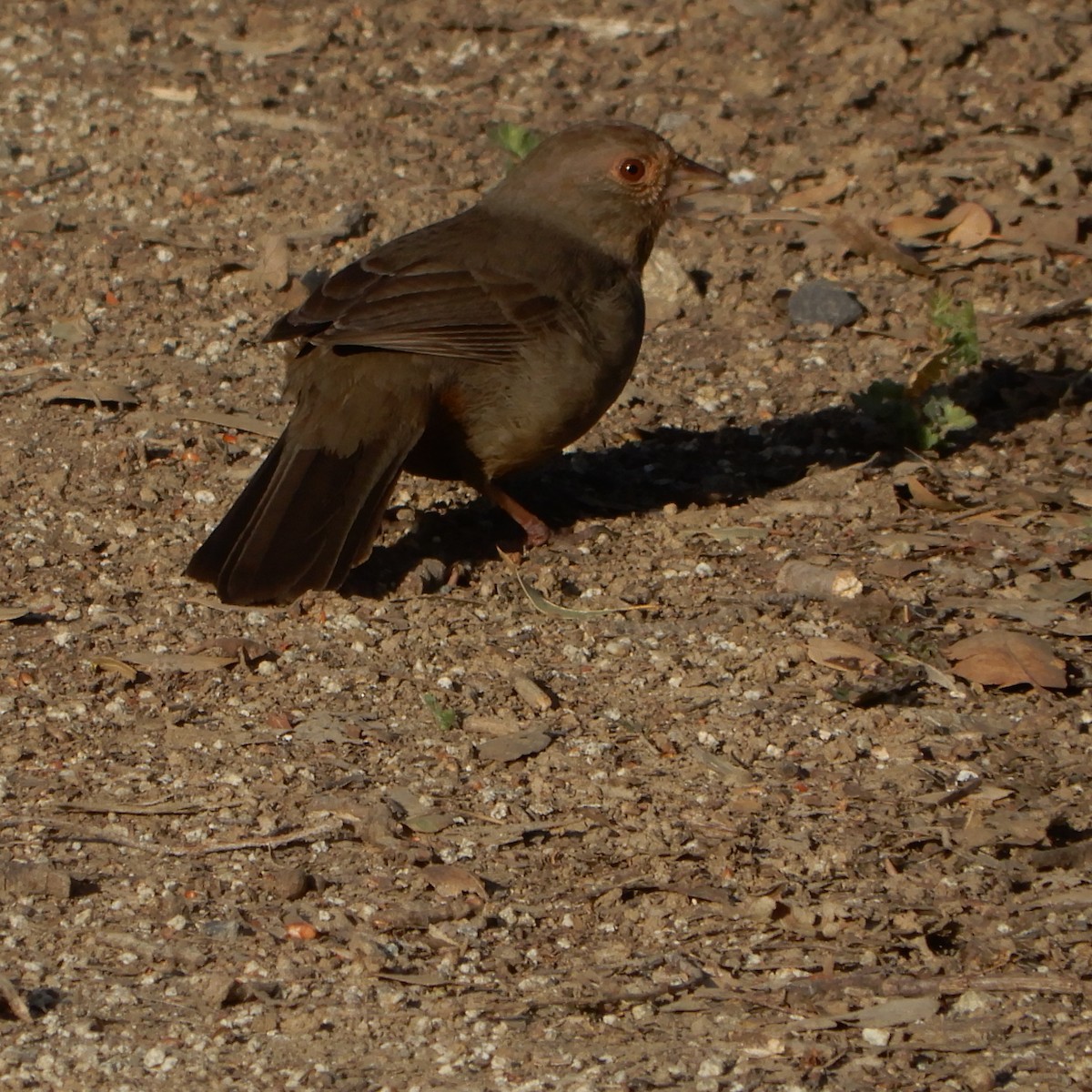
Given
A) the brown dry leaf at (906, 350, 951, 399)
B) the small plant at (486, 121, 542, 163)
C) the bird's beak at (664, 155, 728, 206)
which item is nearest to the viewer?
the bird's beak at (664, 155, 728, 206)

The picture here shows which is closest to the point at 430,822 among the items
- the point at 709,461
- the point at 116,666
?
the point at 116,666

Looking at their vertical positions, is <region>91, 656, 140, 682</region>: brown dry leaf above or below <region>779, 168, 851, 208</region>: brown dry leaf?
below

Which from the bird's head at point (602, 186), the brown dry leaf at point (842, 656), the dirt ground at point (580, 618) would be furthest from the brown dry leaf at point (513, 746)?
the bird's head at point (602, 186)

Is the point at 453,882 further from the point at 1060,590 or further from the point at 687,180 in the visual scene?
the point at 687,180

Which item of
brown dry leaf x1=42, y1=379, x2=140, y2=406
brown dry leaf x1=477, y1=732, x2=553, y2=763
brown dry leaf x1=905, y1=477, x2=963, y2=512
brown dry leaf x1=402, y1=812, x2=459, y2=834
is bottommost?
brown dry leaf x1=402, y1=812, x2=459, y2=834

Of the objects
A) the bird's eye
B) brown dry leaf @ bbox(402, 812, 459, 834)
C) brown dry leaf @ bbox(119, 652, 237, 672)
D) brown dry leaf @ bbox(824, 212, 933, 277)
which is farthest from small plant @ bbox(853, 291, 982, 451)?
brown dry leaf @ bbox(402, 812, 459, 834)

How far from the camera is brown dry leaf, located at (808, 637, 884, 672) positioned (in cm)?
515

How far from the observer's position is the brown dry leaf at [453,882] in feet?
13.4

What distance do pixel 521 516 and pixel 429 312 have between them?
787mm

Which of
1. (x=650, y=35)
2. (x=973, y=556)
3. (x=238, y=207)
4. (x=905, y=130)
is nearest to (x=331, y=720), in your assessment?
(x=973, y=556)

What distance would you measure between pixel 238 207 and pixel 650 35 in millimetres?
2720

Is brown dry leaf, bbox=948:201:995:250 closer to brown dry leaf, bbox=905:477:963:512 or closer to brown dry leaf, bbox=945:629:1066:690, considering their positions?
brown dry leaf, bbox=905:477:963:512

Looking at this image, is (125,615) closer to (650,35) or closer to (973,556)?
(973,556)

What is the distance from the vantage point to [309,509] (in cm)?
536
